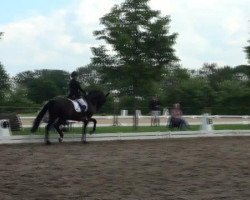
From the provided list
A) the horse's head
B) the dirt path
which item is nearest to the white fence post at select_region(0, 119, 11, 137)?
the dirt path

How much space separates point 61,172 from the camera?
1095 centimetres

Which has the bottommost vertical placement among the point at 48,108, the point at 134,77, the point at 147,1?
the point at 48,108

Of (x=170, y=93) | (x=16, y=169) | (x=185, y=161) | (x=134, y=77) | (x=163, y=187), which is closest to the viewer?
(x=163, y=187)

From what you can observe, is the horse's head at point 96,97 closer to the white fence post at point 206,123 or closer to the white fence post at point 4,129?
the white fence post at point 4,129

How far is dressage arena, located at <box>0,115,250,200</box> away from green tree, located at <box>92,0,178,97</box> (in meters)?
7.35

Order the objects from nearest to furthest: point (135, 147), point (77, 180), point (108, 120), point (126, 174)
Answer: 1. point (77, 180)
2. point (126, 174)
3. point (135, 147)
4. point (108, 120)

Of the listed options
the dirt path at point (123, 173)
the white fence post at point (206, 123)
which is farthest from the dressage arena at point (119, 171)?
the white fence post at point (206, 123)

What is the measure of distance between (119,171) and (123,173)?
347 mm

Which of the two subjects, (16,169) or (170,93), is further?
(170,93)

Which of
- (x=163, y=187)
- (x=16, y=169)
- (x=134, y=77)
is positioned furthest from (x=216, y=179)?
(x=134, y=77)

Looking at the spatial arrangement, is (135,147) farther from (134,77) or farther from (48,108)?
(134,77)

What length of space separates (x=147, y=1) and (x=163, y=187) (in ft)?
58.5

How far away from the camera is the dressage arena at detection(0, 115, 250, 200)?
8461mm

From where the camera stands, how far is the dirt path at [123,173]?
841cm
